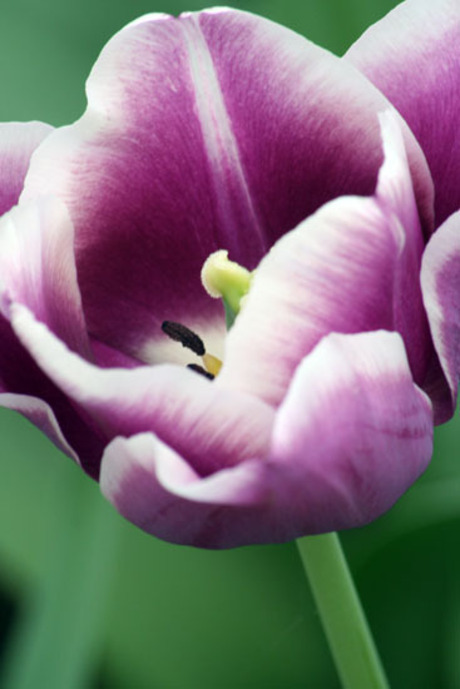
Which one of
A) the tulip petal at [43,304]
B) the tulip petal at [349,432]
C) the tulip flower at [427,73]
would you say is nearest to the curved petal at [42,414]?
the tulip petal at [43,304]

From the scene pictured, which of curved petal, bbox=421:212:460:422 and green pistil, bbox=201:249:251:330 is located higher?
curved petal, bbox=421:212:460:422

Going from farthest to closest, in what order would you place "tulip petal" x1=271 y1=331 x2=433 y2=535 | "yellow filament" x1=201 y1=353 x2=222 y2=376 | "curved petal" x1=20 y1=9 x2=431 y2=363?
1. "yellow filament" x1=201 y1=353 x2=222 y2=376
2. "curved petal" x1=20 y1=9 x2=431 y2=363
3. "tulip petal" x1=271 y1=331 x2=433 y2=535

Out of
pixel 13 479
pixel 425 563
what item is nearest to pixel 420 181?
pixel 425 563

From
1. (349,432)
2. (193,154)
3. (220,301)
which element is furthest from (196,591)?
(349,432)

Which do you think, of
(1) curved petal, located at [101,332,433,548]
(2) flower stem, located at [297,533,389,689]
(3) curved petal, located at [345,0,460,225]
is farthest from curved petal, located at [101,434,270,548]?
(3) curved petal, located at [345,0,460,225]

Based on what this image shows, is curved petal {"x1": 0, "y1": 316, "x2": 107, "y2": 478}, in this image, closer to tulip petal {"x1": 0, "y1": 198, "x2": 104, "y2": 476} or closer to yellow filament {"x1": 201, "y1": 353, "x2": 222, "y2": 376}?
tulip petal {"x1": 0, "y1": 198, "x2": 104, "y2": 476}

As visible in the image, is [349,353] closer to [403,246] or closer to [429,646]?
[403,246]
